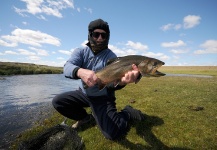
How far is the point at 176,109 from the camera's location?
37.5 feet

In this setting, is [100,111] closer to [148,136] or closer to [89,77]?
[148,136]

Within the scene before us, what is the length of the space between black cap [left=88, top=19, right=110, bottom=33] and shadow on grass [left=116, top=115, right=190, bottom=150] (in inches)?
168

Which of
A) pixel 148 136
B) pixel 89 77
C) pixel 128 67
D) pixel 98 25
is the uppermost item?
pixel 98 25

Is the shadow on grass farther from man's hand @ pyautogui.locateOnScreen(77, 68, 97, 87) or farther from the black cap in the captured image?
the black cap

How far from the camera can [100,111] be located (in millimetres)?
7340

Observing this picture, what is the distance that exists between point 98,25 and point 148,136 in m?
4.69

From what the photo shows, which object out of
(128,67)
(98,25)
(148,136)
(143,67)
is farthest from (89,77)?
(148,136)

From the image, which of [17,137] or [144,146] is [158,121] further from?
[17,137]

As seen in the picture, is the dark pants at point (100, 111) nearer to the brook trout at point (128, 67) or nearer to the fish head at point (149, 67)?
the brook trout at point (128, 67)

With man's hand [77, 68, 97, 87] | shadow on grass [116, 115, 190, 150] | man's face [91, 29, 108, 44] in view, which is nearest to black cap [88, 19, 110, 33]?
man's face [91, 29, 108, 44]

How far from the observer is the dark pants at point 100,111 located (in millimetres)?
6891

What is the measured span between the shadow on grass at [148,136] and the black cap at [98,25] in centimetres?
428

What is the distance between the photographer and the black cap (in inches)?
292

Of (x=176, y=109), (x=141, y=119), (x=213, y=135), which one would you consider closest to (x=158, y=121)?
(x=141, y=119)
